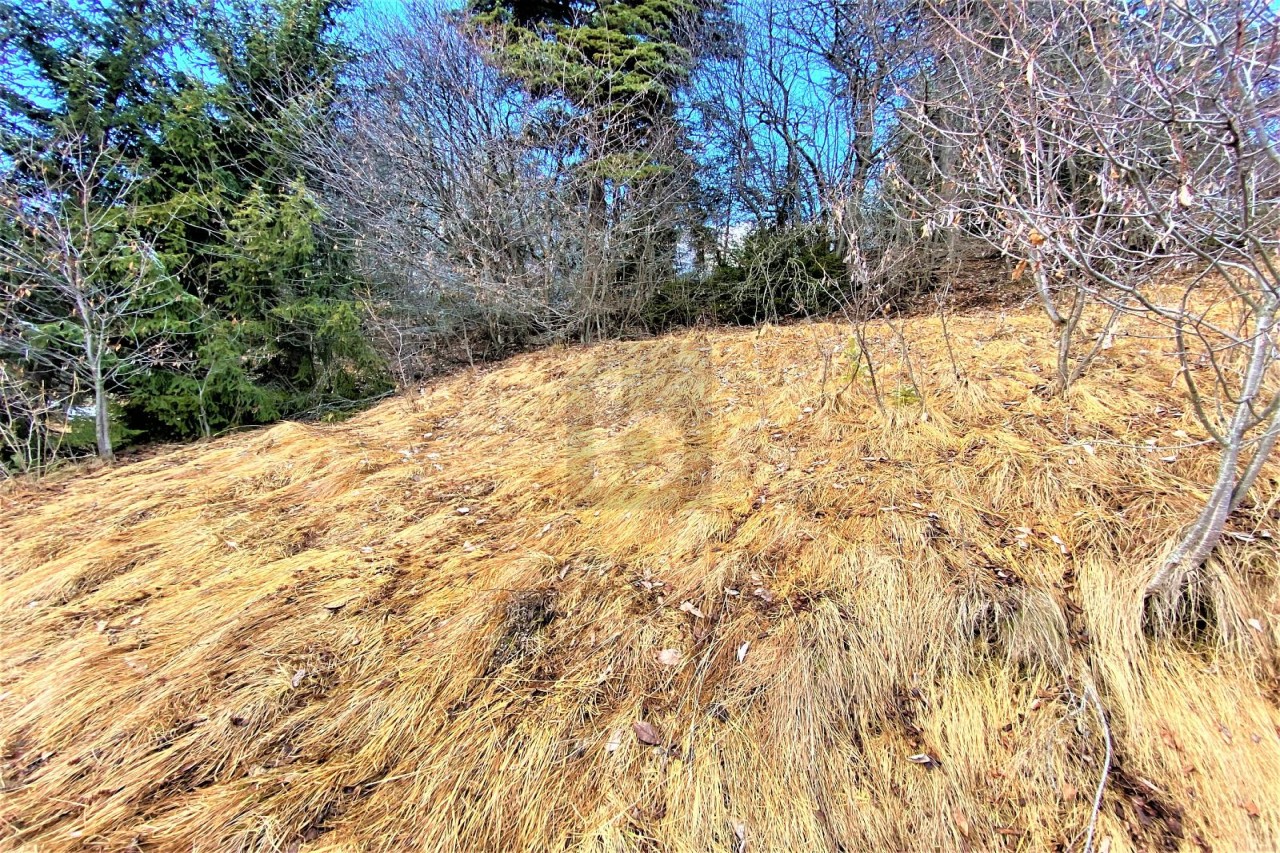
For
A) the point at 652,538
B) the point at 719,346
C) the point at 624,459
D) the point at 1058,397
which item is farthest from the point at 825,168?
the point at 652,538

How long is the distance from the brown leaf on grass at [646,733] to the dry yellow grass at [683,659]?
0.01m

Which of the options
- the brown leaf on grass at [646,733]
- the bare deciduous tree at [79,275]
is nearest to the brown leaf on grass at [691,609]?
the brown leaf on grass at [646,733]

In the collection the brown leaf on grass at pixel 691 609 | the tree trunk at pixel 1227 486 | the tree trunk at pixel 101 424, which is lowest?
the brown leaf on grass at pixel 691 609

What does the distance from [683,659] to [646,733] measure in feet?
0.89

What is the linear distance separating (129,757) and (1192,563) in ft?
10.7

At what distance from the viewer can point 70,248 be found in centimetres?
362

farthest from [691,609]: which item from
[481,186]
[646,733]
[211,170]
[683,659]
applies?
[211,170]

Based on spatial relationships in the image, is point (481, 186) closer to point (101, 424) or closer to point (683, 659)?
point (101, 424)

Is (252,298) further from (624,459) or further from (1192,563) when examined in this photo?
(1192,563)

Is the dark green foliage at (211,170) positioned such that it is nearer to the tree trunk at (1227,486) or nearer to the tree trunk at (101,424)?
the tree trunk at (101,424)

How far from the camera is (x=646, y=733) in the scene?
1.54 metres

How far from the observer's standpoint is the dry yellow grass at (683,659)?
134cm

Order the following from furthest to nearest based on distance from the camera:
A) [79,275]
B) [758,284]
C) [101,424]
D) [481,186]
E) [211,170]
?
[758,284] → [481,186] → [211,170] → [101,424] → [79,275]

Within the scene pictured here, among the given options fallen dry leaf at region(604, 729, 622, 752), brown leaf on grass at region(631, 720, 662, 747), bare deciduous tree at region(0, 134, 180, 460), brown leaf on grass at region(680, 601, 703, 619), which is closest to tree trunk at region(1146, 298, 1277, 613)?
brown leaf on grass at region(680, 601, 703, 619)
